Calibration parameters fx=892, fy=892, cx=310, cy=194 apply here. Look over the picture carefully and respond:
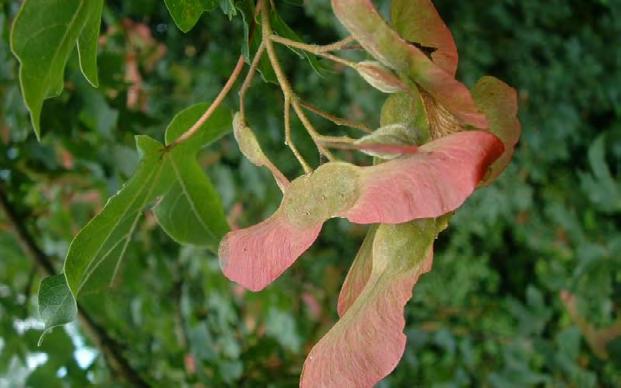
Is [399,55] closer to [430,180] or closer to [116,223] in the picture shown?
[430,180]

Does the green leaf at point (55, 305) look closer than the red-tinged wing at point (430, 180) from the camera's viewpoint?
No

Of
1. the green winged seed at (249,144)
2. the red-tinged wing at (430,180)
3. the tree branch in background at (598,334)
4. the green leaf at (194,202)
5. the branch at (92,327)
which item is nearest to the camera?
the red-tinged wing at (430,180)

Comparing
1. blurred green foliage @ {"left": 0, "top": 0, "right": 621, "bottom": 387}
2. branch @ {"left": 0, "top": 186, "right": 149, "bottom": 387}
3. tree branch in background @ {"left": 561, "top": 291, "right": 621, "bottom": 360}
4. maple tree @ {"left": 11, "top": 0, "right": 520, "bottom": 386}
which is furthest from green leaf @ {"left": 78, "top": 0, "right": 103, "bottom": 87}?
tree branch in background @ {"left": 561, "top": 291, "right": 621, "bottom": 360}

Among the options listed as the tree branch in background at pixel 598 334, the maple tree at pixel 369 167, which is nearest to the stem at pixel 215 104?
the maple tree at pixel 369 167

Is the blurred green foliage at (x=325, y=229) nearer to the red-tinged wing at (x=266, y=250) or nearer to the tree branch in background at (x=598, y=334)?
the tree branch in background at (x=598, y=334)

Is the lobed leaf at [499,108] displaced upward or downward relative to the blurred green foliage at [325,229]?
upward

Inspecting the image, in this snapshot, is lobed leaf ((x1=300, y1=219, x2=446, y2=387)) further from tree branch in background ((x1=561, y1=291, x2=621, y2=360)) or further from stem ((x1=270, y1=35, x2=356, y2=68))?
tree branch in background ((x1=561, y1=291, x2=621, y2=360))

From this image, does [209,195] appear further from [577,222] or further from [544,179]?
[544,179]
